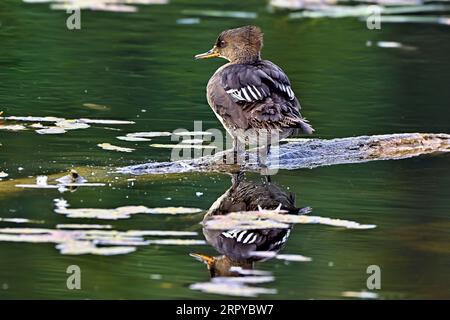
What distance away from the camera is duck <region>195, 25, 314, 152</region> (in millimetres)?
8641

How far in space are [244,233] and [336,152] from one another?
2.58m

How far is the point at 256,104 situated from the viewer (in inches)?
344

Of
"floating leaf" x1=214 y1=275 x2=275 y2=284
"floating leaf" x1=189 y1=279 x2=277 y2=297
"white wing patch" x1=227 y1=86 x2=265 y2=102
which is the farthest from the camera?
"white wing patch" x1=227 y1=86 x2=265 y2=102

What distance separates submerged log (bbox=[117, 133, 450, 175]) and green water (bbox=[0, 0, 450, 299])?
16cm

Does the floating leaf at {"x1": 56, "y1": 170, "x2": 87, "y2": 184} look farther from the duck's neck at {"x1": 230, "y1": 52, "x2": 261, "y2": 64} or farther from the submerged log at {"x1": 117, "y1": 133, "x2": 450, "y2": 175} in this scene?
the duck's neck at {"x1": 230, "y1": 52, "x2": 261, "y2": 64}

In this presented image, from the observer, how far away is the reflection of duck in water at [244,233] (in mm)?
6459

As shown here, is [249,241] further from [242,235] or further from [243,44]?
[243,44]

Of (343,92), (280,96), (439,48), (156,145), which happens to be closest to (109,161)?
(156,145)

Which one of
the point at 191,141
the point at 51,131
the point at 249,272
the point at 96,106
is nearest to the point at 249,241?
the point at 249,272

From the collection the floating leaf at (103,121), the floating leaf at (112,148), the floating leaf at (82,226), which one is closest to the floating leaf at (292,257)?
the floating leaf at (82,226)

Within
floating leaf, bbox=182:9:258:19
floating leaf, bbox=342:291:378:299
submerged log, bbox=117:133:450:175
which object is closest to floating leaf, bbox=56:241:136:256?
floating leaf, bbox=342:291:378:299

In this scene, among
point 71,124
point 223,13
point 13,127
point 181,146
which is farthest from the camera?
point 223,13

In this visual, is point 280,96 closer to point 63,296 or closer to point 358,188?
point 358,188
